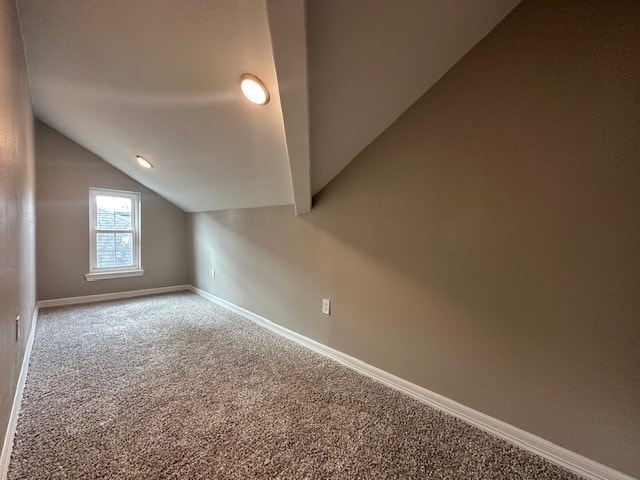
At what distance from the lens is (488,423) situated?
4.47 ft

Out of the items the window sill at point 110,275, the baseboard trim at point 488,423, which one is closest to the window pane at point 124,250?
the window sill at point 110,275

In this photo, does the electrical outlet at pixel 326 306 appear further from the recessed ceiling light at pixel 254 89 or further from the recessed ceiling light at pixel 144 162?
the recessed ceiling light at pixel 144 162

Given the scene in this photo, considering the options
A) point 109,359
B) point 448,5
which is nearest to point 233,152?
point 448,5

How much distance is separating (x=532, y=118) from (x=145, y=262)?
4.69 meters

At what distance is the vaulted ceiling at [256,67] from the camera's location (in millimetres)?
1118

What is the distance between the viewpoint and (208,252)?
12.6 ft

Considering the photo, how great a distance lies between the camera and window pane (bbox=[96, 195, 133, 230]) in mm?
3725

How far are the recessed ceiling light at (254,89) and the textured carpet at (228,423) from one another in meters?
1.72

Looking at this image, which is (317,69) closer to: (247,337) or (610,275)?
(610,275)

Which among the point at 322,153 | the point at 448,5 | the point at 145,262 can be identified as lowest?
the point at 145,262

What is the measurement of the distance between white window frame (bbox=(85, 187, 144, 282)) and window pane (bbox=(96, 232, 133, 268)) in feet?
0.13

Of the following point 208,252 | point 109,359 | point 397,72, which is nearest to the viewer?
point 397,72

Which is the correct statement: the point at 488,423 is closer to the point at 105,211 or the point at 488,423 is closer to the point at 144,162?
the point at 144,162

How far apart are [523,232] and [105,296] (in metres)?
4.72
